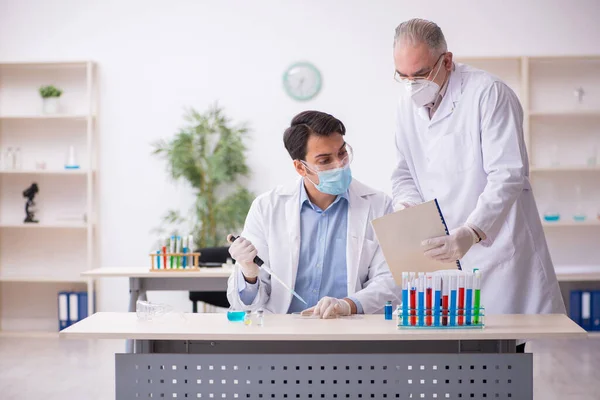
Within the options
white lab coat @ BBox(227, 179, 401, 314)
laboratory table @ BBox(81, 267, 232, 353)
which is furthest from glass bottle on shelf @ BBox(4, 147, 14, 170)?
white lab coat @ BBox(227, 179, 401, 314)

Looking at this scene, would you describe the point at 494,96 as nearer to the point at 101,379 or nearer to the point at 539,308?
the point at 539,308

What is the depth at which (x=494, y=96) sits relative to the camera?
7.52 feet

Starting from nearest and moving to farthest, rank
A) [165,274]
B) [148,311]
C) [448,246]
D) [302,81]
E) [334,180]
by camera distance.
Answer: [448,246], [148,311], [334,180], [165,274], [302,81]

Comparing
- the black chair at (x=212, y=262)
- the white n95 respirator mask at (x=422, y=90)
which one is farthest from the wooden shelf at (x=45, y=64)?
the white n95 respirator mask at (x=422, y=90)

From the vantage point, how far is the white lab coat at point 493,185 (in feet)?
7.32

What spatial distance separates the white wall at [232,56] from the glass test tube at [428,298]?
13.9ft

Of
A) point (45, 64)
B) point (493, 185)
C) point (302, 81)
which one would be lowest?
point (493, 185)

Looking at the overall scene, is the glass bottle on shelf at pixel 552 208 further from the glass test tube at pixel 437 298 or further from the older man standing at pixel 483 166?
the glass test tube at pixel 437 298

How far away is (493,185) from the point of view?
7.20 ft

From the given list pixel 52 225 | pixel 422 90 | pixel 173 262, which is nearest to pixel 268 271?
pixel 422 90

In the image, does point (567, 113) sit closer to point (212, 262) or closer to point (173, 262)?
point (212, 262)

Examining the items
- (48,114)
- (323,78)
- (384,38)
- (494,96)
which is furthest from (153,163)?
(494,96)

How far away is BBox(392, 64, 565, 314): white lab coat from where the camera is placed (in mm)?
2230

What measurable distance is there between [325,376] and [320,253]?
2.14ft
